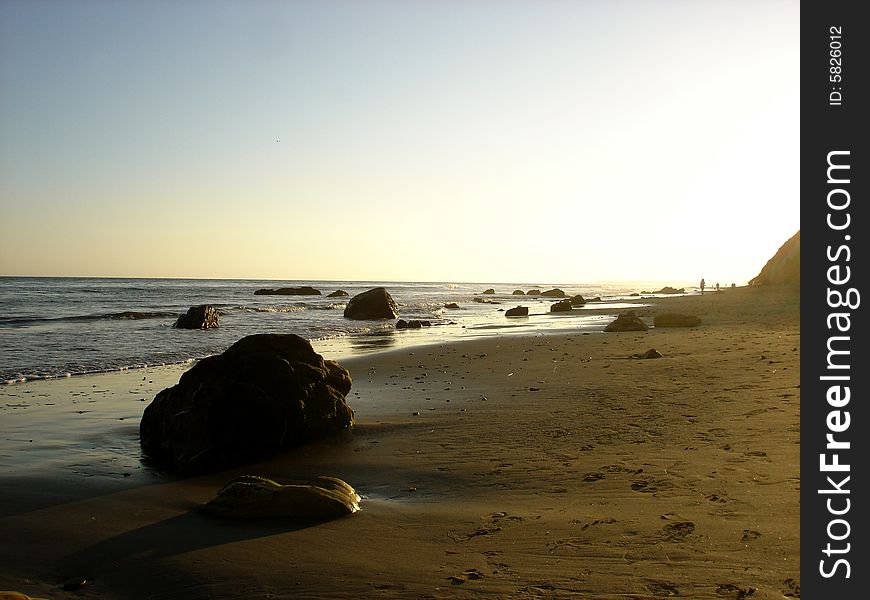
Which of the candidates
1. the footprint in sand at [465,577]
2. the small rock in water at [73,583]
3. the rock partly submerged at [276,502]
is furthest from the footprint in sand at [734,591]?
the small rock in water at [73,583]

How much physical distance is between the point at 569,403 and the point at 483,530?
5188 mm

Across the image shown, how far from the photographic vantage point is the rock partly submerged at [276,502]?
5.43 metres

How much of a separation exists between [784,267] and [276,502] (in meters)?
66.3

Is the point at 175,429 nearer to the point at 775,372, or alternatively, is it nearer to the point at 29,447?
the point at 29,447

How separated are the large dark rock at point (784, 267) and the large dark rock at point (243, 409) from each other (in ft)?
182

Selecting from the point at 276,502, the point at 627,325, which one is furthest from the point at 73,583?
the point at 627,325

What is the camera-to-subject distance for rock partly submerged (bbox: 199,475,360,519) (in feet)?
17.8

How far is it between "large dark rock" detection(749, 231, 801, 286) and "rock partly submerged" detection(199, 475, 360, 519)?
57593mm

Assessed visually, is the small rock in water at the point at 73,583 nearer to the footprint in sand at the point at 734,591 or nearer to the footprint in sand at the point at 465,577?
the footprint in sand at the point at 465,577

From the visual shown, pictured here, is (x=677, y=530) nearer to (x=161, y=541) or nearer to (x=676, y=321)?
(x=161, y=541)
